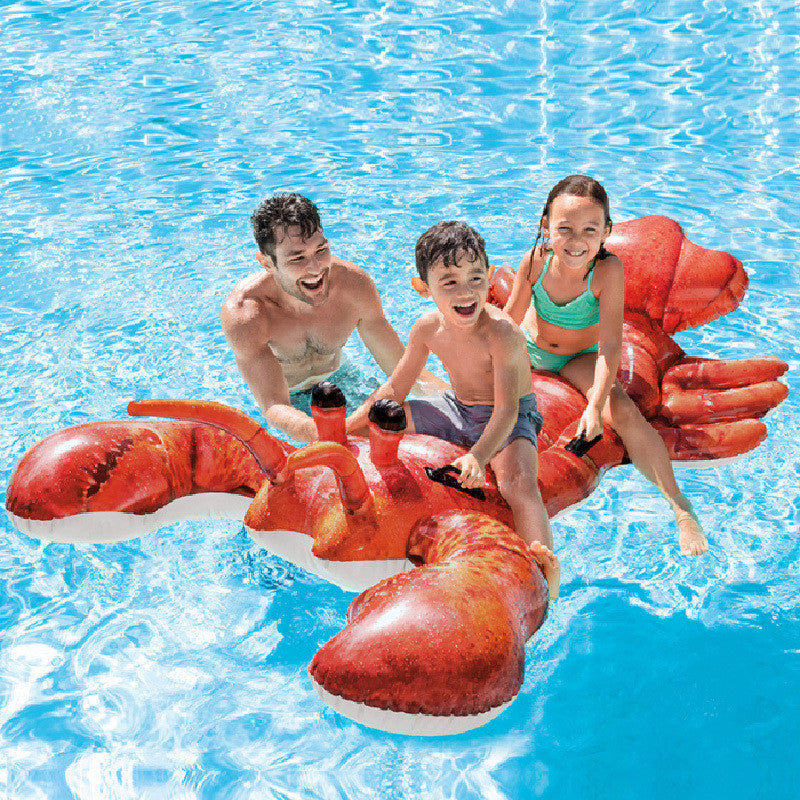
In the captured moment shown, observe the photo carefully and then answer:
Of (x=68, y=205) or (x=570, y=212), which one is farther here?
(x=68, y=205)

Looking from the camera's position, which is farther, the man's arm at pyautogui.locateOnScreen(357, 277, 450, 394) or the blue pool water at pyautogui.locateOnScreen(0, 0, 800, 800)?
the man's arm at pyautogui.locateOnScreen(357, 277, 450, 394)

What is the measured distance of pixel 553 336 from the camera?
3.09 meters

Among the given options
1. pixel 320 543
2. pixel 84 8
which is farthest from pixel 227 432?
pixel 84 8

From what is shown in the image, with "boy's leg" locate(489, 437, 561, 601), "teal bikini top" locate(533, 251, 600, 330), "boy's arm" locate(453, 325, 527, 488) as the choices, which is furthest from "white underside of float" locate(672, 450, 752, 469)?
"boy's arm" locate(453, 325, 527, 488)

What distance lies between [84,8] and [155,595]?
6.41 m

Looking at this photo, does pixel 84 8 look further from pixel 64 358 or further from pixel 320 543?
pixel 320 543

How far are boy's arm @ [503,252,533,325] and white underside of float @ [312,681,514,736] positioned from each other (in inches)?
61.8

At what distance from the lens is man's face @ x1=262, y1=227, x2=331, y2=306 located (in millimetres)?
2713

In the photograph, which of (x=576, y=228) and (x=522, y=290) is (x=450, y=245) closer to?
(x=576, y=228)

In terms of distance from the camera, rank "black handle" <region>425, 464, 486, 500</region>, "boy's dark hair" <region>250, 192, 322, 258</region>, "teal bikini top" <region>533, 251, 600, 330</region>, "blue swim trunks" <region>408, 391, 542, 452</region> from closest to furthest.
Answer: "black handle" <region>425, 464, 486, 500</region>
"blue swim trunks" <region>408, 391, 542, 452</region>
"boy's dark hair" <region>250, 192, 322, 258</region>
"teal bikini top" <region>533, 251, 600, 330</region>

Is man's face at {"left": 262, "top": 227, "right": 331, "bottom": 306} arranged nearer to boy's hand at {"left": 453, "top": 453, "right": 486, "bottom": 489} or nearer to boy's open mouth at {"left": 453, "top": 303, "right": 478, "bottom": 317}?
boy's open mouth at {"left": 453, "top": 303, "right": 478, "bottom": 317}

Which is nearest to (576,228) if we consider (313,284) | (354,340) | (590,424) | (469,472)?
(590,424)

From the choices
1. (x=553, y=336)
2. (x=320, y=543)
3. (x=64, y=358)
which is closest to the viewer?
(x=320, y=543)

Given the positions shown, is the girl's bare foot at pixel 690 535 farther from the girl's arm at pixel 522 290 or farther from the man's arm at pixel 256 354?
the man's arm at pixel 256 354
